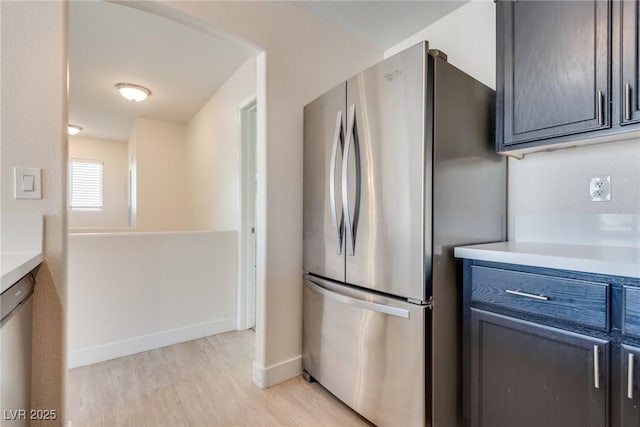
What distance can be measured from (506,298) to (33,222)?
1.95 m

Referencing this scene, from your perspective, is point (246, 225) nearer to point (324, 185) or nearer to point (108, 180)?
point (324, 185)

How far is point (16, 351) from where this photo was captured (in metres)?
1.05

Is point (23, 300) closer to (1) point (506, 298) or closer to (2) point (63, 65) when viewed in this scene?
(2) point (63, 65)

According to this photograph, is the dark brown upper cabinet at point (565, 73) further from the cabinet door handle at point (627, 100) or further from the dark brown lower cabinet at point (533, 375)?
the dark brown lower cabinet at point (533, 375)

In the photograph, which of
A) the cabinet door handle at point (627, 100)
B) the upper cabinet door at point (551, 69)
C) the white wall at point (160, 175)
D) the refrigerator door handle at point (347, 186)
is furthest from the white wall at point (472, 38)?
the white wall at point (160, 175)

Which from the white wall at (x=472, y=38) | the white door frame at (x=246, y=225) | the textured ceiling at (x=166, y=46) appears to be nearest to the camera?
the white wall at (x=472, y=38)

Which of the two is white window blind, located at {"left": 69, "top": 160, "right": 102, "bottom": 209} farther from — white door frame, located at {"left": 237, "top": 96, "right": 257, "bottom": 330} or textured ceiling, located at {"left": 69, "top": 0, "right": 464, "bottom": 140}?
white door frame, located at {"left": 237, "top": 96, "right": 257, "bottom": 330}

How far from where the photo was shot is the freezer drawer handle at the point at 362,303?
55.3 inches

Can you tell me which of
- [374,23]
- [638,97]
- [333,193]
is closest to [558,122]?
[638,97]

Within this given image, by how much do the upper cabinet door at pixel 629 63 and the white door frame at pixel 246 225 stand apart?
2616 millimetres

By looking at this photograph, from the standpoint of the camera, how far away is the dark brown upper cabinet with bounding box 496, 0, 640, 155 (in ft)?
4.03

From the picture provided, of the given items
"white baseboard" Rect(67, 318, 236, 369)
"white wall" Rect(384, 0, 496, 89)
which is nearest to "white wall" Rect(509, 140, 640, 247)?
"white wall" Rect(384, 0, 496, 89)

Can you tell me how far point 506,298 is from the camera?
1.27 metres

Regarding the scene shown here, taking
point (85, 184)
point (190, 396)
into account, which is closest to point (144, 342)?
point (190, 396)
